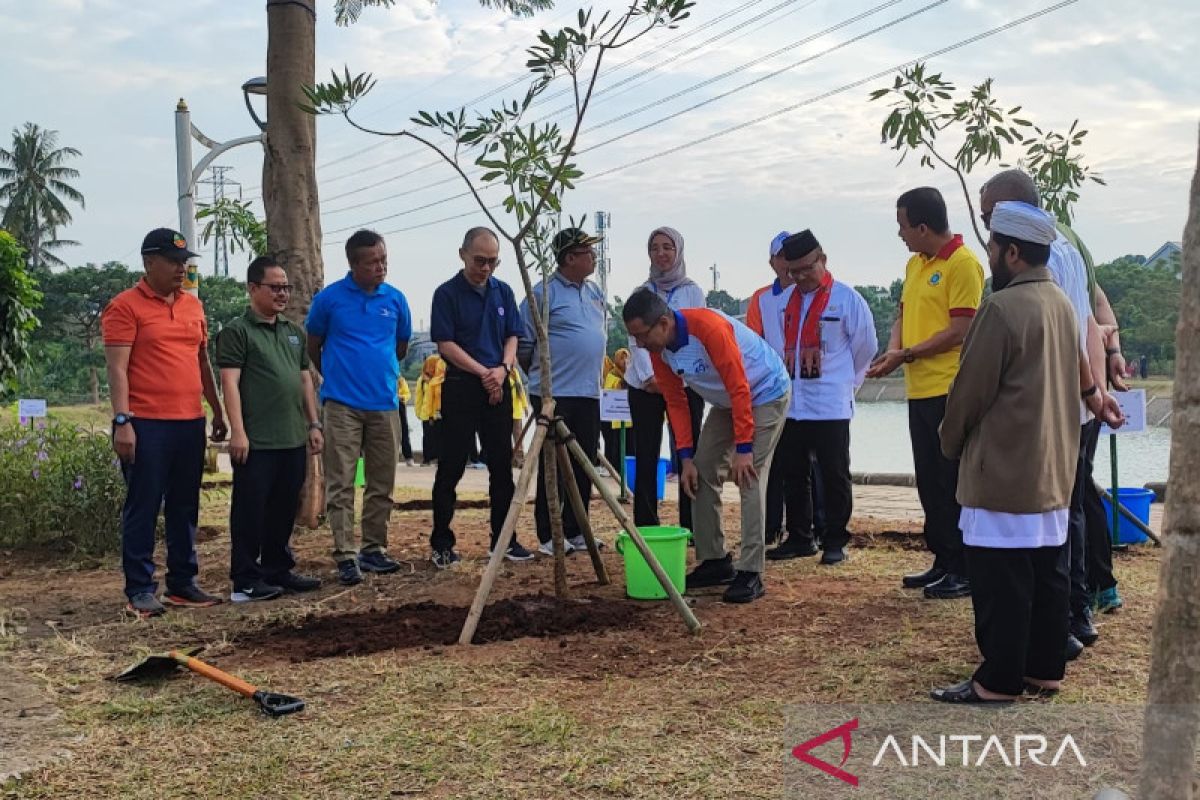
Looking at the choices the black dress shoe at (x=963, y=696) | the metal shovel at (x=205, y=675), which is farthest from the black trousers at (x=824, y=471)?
the metal shovel at (x=205, y=675)

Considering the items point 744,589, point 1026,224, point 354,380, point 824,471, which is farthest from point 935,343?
point 354,380

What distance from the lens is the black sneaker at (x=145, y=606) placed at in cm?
550

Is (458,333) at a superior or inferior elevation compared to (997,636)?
superior

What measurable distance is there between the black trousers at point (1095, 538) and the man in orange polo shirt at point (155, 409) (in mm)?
4291

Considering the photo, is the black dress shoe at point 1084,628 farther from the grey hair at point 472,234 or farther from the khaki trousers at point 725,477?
the grey hair at point 472,234

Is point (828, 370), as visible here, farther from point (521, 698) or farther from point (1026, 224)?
point (521, 698)

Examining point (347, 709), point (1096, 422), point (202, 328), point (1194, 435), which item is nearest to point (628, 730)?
point (347, 709)

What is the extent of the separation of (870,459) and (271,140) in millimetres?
14231

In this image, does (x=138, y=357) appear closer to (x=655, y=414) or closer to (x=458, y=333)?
(x=458, y=333)

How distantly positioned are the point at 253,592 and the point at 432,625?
1362 mm

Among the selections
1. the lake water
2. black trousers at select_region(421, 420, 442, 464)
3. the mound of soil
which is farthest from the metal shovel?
black trousers at select_region(421, 420, 442, 464)

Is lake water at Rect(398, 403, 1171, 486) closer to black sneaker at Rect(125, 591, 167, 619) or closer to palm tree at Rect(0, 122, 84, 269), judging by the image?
black sneaker at Rect(125, 591, 167, 619)

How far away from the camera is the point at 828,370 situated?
21.2 feet

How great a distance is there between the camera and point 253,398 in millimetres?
5809
